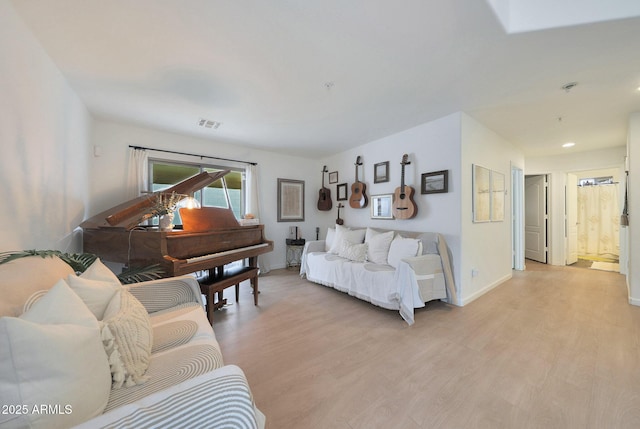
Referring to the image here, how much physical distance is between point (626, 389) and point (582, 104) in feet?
9.13

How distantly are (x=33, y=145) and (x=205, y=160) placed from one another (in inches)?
92.7

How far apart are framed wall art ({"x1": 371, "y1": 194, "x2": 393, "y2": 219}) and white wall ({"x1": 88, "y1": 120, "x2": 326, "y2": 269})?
1.61 metres

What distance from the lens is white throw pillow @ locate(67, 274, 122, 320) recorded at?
102 centimetres

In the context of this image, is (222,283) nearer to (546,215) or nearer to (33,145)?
(33,145)

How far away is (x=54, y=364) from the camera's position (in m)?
0.65

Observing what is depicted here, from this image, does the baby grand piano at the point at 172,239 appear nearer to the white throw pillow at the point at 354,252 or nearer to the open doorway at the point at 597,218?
the white throw pillow at the point at 354,252

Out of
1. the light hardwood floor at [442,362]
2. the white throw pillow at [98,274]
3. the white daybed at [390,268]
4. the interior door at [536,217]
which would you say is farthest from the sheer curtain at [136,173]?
the interior door at [536,217]

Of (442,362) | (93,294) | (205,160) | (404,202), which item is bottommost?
(442,362)

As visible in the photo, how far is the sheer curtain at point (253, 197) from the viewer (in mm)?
4340

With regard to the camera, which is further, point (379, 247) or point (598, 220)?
point (598, 220)

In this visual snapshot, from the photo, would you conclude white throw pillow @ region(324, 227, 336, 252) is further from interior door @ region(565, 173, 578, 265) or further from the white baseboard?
interior door @ region(565, 173, 578, 265)

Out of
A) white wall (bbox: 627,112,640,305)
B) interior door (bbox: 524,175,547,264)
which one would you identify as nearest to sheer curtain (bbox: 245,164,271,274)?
white wall (bbox: 627,112,640,305)

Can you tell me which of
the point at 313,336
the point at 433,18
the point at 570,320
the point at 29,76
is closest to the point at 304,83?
the point at 433,18

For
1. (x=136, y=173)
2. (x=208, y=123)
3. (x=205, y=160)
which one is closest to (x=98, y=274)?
(x=208, y=123)
